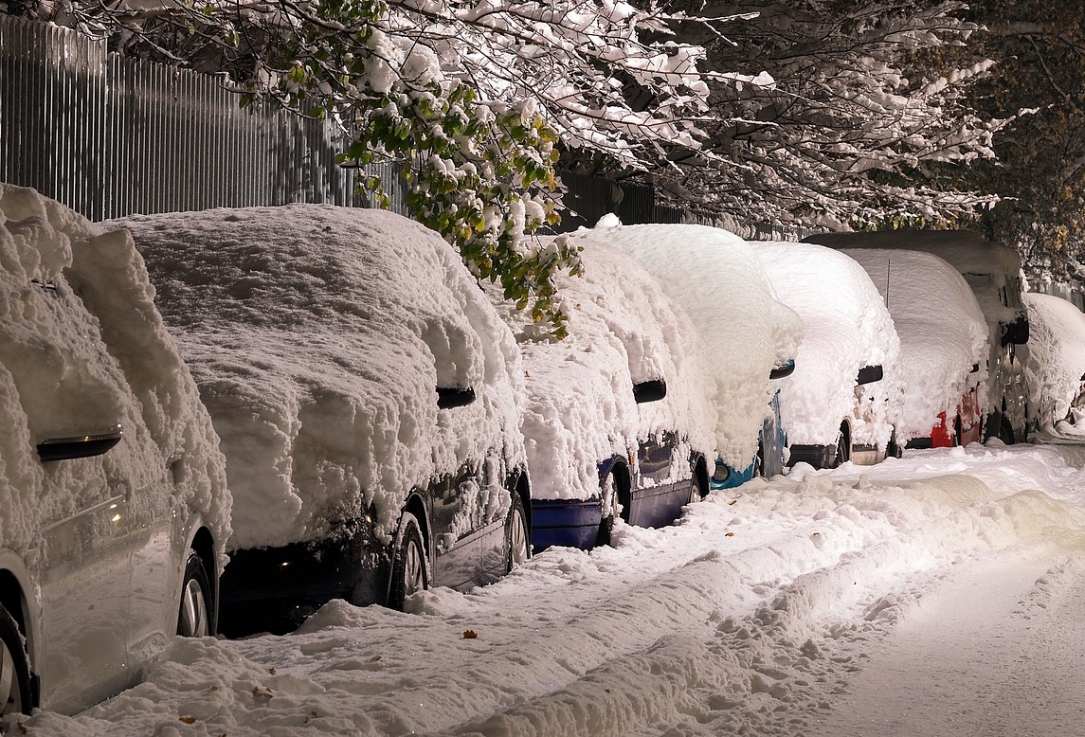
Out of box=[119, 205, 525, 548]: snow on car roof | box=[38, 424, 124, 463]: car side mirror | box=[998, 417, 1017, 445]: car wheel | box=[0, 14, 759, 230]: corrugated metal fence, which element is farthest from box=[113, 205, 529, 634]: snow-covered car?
box=[998, 417, 1017, 445]: car wheel

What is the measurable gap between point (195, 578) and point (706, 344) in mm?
7108

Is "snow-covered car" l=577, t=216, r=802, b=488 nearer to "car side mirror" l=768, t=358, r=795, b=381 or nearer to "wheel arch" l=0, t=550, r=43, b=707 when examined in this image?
"car side mirror" l=768, t=358, r=795, b=381

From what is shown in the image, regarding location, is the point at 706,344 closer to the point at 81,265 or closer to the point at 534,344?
the point at 534,344

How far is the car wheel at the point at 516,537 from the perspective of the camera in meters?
8.11

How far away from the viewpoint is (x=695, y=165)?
2206cm

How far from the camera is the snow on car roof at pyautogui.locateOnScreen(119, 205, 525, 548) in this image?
18.8 feet

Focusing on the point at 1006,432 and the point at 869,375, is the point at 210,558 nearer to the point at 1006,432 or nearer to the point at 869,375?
the point at 869,375

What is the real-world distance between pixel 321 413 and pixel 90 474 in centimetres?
178

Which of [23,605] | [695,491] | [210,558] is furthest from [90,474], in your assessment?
[695,491]

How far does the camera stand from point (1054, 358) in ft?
71.2

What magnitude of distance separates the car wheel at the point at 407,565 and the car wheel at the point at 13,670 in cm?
255

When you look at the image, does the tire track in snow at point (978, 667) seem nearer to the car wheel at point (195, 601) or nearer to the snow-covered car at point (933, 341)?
the car wheel at point (195, 601)

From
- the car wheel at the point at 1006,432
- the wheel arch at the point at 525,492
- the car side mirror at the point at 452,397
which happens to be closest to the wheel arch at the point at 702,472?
the wheel arch at the point at 525,492

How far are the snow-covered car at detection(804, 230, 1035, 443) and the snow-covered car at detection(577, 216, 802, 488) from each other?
617 cm
